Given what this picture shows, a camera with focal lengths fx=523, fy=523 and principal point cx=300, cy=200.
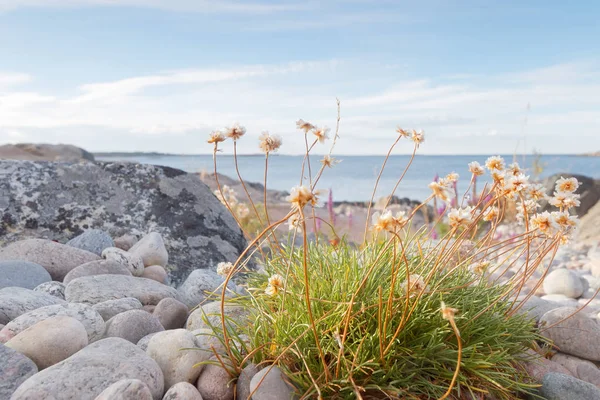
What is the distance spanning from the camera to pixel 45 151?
1062 inches

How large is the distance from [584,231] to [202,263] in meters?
8.87

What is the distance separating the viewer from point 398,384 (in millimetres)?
2160

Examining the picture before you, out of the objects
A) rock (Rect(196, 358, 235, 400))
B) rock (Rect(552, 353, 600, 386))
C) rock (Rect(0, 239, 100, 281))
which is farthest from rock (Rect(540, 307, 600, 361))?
rock (Rect(0, 239, 100, 281))

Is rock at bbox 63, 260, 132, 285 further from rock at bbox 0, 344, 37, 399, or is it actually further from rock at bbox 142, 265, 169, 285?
rock at bbox 0, 344, 37, 399

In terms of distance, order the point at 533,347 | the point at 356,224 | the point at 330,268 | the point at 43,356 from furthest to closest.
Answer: the point at 356,224 → the point at 533,347 → the point at 330,268 → the point at 43,356

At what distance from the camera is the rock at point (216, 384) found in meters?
2.27

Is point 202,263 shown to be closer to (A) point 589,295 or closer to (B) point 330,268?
(B) point 330,268

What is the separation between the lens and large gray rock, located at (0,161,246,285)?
4871mm

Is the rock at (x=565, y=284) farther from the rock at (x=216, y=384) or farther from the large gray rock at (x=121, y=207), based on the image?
the rock at (x=216, y=384)

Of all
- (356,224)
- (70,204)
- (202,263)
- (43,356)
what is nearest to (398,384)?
(43,356)

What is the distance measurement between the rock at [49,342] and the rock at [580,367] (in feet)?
8.54

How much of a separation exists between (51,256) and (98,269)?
0.55m

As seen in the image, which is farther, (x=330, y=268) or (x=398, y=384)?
(x=330, y=268)

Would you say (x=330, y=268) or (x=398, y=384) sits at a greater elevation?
(x=330, y=268)
